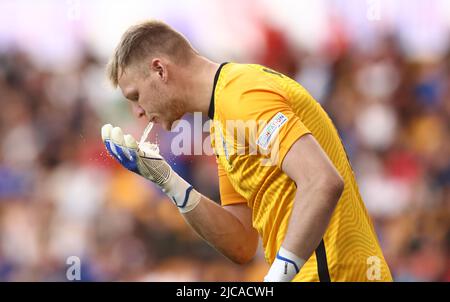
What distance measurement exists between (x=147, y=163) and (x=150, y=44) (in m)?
0.57

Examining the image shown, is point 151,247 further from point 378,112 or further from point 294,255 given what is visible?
point 294,255

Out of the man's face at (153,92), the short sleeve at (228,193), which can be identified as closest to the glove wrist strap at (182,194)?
the short sleeve at (228,193)

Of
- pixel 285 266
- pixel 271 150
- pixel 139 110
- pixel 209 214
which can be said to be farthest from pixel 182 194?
pixel 285 266

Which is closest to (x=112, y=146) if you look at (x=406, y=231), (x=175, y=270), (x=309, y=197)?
(x=309, y=197)

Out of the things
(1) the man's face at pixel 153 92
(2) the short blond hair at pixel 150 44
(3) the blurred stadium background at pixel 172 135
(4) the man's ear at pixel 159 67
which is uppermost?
(2) the short blond hair at pixel 150 44

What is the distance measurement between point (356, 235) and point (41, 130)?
4.88 m

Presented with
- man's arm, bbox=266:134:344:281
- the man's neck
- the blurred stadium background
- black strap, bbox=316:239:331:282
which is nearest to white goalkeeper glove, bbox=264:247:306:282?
man's arm, bbox=266:134:344:281

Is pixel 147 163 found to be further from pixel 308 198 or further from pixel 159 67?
pixel 308 198

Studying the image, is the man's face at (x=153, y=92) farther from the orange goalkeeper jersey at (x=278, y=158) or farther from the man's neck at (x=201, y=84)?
the orange goalkeeper jersey at (x=278, y=158)

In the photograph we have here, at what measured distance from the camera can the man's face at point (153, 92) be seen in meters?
3.79

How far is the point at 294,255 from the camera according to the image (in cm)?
334

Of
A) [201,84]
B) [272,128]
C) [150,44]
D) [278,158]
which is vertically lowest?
[278,158]

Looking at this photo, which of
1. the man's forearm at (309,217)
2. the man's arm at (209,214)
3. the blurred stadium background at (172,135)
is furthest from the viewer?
the blurred stadium background at (172,135)

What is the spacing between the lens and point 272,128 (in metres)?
3.39
